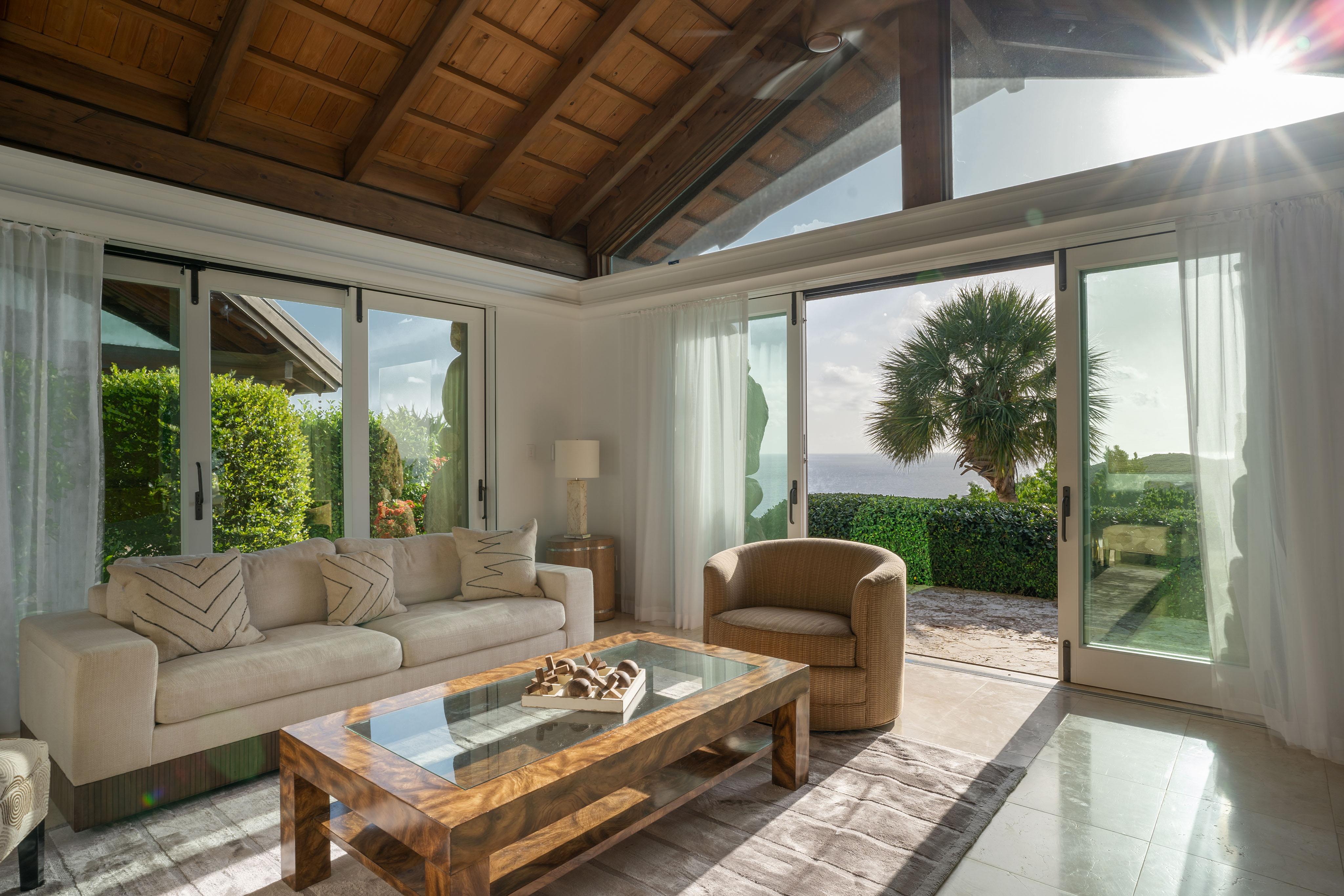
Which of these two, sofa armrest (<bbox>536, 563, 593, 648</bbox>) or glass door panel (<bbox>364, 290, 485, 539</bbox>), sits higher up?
glass door panel (<bbox>364, 290, 485, 539</bbox>)

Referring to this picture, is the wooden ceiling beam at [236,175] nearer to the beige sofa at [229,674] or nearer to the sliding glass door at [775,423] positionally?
the sliding glass door at [775,423]

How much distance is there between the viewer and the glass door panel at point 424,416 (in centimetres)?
456

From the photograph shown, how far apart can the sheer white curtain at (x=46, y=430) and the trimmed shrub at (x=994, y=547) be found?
241 inches

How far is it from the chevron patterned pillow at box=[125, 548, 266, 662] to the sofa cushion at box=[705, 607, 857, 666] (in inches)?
76.7

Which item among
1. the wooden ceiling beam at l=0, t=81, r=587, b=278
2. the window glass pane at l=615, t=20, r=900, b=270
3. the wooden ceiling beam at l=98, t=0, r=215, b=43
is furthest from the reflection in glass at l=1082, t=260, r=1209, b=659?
the wooden ceiling beam at l=98, t=0, r=215, b=43

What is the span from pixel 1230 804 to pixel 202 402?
4.63m

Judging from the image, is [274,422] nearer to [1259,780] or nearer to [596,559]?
[596,559]

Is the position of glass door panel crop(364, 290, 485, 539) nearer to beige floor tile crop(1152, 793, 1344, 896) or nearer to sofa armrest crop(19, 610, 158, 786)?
sofa armrest crop(19, 610, 158, 786)

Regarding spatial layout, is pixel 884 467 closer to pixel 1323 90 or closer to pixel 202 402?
pixel 1323 90

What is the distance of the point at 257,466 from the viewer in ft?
13.1

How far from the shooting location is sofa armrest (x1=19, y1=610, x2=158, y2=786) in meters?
2.28

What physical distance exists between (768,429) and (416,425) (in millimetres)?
2251

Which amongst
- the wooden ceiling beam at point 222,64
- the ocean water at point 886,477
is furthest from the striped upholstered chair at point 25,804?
the ocean water at point 886,477

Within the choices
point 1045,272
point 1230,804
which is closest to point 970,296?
point 1045,272
